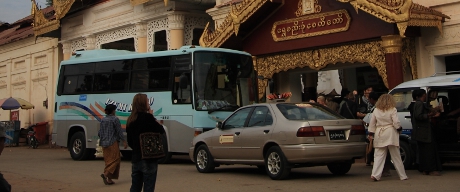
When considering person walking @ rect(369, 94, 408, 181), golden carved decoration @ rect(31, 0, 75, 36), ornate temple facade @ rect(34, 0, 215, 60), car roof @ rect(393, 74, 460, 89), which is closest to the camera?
person walking @ rect(369, 94, 408, 181)

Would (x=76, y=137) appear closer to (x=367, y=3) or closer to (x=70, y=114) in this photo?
(x=70, y=114)

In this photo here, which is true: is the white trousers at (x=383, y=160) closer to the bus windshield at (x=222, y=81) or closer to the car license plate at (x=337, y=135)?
the car license plate at (x=337, y=135)

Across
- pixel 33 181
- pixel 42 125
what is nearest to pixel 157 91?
pixel 33 181

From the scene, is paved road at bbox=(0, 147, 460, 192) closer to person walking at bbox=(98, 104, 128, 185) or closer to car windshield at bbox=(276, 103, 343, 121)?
person walking at bbox=(98, 104, 128, 185)

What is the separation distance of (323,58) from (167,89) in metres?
4.54

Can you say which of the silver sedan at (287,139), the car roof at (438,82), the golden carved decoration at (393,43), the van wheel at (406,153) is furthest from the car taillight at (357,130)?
the golden carved decoration at (393,43)

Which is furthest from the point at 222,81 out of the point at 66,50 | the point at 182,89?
the point at 66,50

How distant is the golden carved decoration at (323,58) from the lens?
15982 millimetres

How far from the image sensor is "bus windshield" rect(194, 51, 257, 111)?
15641 millimetres

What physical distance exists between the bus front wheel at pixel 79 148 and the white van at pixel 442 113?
1005 cm

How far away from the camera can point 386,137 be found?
1059cm

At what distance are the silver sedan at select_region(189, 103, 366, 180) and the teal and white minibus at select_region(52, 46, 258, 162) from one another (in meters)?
2.93

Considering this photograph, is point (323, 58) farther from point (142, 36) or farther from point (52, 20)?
point (52, 20)

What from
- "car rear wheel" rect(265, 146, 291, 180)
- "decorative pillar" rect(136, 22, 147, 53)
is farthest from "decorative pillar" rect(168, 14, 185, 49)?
"car rear wheel" rect(265, 146, 291, 180)
